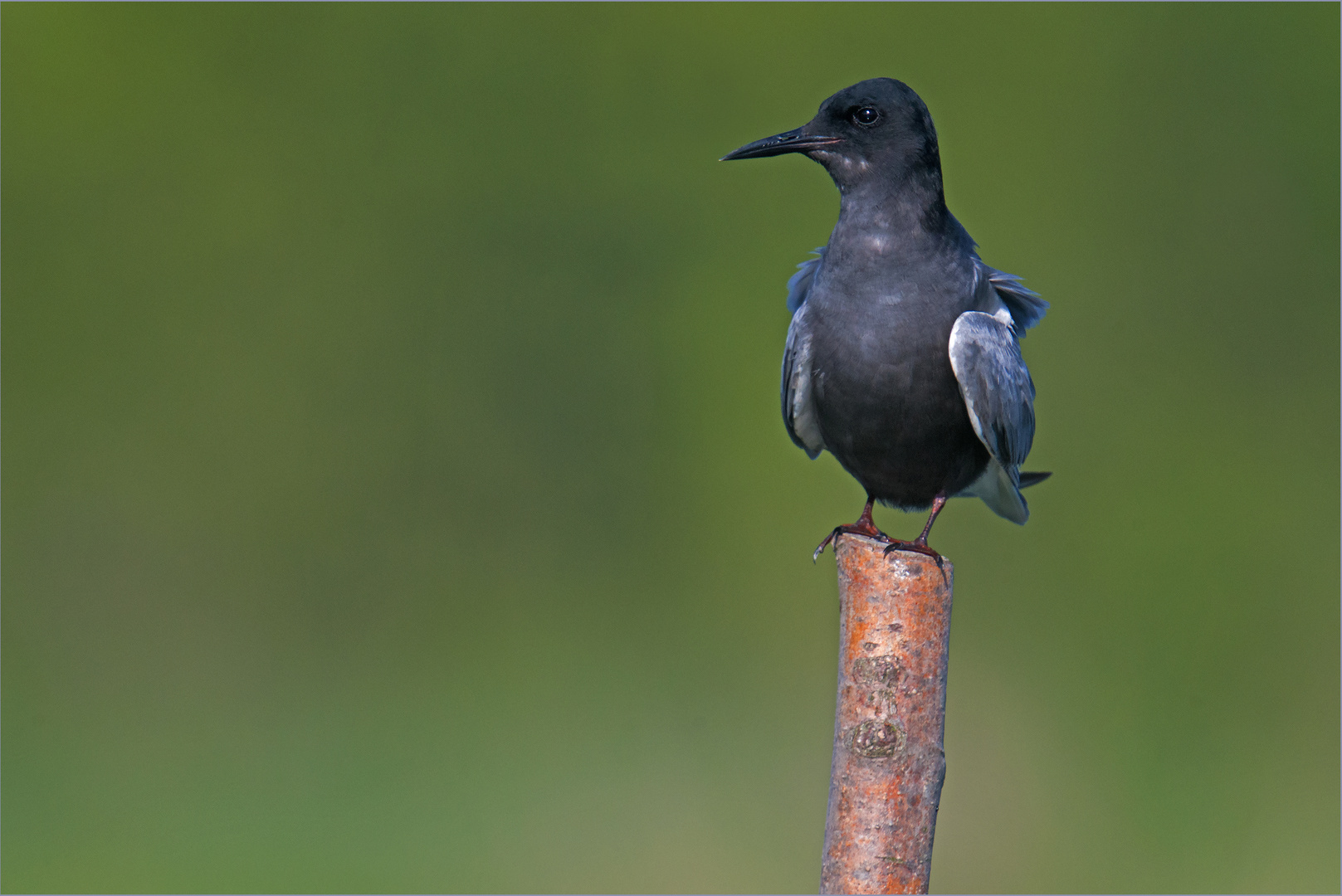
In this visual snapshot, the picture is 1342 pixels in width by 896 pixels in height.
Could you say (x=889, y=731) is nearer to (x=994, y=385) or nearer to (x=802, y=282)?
(x=994, y=385)

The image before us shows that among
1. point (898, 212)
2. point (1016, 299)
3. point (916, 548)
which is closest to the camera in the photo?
point (916, 548)

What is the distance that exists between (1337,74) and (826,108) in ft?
16.6

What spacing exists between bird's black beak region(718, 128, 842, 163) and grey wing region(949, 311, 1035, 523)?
0.68 metres

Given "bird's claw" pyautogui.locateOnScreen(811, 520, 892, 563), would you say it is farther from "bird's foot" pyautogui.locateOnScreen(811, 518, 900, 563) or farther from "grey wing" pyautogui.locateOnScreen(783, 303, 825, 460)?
"grey wing" pyautogui.locateOnScreen(783, 303, 825, 460)

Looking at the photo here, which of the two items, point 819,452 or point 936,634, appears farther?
point 819,452

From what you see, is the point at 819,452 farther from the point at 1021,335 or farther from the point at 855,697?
the point at 855,697

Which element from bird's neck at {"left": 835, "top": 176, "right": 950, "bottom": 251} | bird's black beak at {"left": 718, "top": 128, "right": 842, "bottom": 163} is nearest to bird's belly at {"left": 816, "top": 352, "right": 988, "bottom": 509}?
bird's neck at {"left": 835, "top": 176, "right": 950, "bottom": 251}

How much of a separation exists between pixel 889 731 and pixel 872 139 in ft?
5.54

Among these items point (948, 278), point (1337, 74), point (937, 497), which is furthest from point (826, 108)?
point (1337, 74)

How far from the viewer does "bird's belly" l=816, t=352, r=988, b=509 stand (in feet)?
11.1

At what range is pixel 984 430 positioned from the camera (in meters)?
3.43

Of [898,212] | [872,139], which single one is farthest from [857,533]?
[872,139]

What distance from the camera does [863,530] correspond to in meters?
3.59

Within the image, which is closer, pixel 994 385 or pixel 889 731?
pixel 889 731
